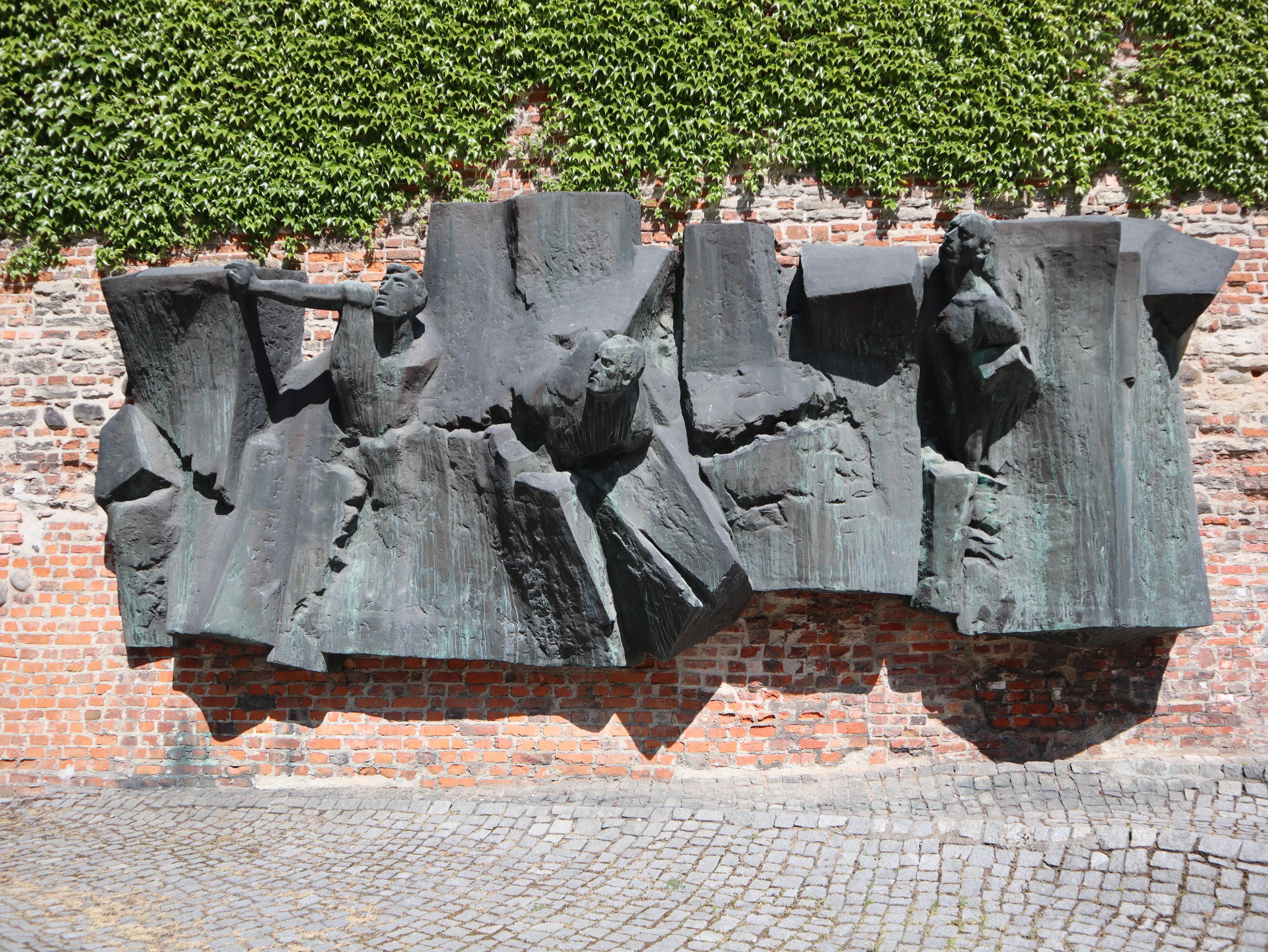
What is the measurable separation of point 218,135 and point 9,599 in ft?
9.19

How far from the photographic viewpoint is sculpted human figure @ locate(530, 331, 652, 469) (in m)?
4.07

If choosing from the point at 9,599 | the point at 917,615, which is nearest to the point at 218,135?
the point at 9,599

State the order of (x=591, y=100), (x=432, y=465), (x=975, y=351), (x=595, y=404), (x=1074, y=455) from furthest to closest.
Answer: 1. (x=591, y=100)
2. (x=432, y=465)
3. (x=1074, y=455)
4. (x=975, y=351)
5. (x=595, y=404)

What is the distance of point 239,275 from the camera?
451cm

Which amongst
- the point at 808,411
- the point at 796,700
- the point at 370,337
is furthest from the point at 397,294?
the point at 796,700

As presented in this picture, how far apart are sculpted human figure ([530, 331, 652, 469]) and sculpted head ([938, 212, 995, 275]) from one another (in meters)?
1.48

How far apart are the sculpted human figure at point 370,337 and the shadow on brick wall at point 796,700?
4.62 ft

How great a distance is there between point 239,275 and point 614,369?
1.95 m

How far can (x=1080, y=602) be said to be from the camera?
4418mm

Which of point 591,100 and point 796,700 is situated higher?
point 591,100

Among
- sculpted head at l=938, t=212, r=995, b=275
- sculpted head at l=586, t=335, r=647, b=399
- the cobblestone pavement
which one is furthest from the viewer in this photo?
sculpted head at l=938, t=212, r=995, b=275

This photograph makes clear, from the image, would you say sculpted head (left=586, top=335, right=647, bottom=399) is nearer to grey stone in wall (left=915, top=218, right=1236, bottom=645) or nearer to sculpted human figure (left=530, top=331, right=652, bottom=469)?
sculpted human figure (left=530, top=331, right=652, bottom=469)

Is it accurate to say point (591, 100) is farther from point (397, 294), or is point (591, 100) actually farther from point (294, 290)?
point (294, 290)

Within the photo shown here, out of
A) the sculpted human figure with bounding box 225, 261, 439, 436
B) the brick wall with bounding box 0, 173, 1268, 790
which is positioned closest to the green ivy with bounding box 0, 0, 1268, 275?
the brick wall with bounding box 0, 173, 1268, 790
